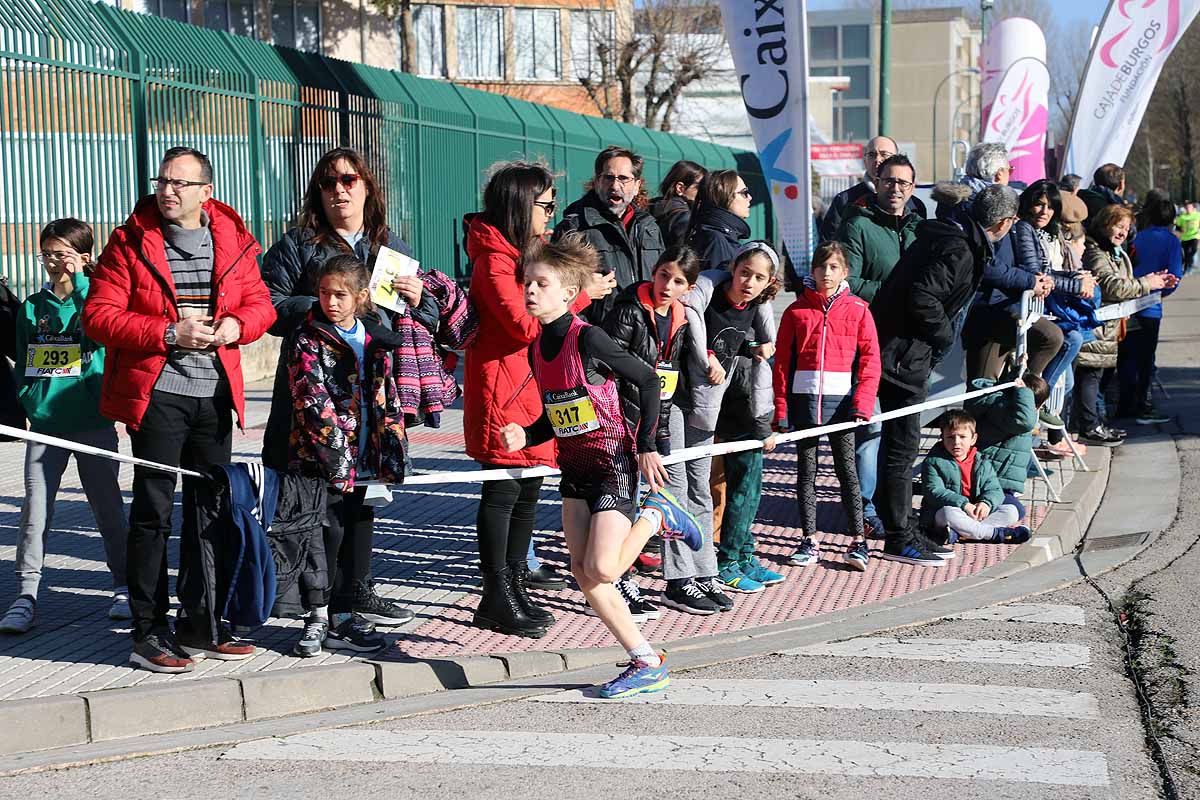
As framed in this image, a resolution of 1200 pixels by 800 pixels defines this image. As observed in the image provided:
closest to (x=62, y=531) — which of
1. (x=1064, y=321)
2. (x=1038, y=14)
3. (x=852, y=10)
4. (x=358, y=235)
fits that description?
(x=358, y=235)

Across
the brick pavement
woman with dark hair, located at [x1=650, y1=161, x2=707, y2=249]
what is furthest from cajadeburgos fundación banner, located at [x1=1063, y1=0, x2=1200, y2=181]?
woman with dark hair, located at [x1=650, y1=161, x2=707, y2=249]

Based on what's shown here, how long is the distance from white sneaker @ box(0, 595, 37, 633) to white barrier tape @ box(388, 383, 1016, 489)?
1.56m

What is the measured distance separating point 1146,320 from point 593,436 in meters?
8.30

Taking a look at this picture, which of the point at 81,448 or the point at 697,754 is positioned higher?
the point at 81,448

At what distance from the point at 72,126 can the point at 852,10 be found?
4261 inches

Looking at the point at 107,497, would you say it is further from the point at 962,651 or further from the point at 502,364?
the point at 962,651

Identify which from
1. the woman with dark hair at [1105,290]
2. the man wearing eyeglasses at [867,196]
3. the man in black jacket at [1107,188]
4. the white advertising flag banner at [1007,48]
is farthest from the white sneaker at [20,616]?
the white advertising flag banner at [1007,48]

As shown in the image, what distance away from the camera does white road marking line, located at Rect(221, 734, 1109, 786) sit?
4.86m

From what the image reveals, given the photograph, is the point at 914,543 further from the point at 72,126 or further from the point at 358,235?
the point at 72,126

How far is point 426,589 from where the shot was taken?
7.29 m

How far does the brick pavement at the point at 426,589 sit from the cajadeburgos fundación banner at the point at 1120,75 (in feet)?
25.9

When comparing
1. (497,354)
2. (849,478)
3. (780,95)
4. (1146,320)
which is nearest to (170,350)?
(497,354)

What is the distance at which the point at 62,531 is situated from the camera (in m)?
8.35

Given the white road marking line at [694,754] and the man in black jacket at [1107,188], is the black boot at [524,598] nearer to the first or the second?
the white road marking line at [694,754]
